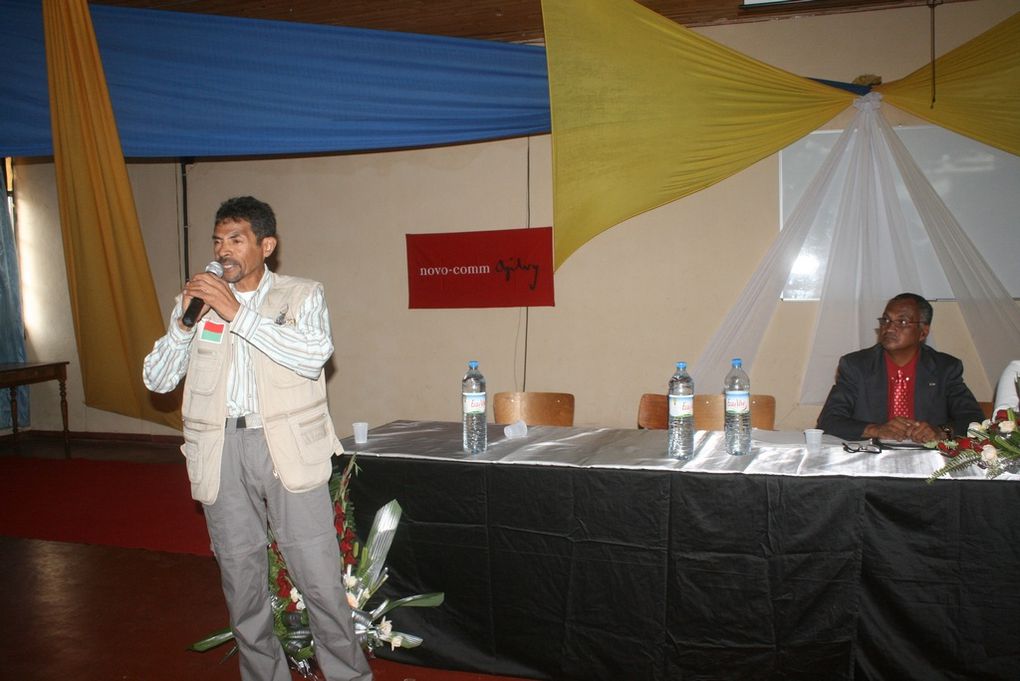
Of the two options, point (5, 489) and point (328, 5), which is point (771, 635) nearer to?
point (328, 5)

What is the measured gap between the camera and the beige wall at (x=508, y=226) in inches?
186

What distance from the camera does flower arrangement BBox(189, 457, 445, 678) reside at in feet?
7.87

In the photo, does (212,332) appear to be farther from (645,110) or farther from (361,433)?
(645,110)

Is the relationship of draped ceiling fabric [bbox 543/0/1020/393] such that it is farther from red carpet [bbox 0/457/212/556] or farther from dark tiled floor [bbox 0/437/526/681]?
red carpet [bbox 0/457/212/556]

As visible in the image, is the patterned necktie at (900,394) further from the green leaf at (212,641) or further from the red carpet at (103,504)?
the red carpet at (103,504)

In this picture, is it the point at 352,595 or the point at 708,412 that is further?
the point at 708,412

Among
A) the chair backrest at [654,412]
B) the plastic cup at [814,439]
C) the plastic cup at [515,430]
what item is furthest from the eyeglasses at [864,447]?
the plastic cup at [515,430]

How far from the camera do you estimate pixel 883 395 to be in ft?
9.86

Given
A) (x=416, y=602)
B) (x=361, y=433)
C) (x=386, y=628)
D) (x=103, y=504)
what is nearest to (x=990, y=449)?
(x=416, y=602)

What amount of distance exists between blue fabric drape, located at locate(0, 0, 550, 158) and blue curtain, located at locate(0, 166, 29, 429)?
3619 millimetres

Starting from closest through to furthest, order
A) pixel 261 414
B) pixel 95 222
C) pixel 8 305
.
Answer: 1. pixel 261 414
2. pixel 95 222
3. pixel 8 305

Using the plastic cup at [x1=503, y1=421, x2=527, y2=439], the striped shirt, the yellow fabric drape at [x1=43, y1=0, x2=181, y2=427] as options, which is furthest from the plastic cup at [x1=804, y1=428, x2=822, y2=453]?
the yellow fabric drape at [x1=43, y1=0, x2=181, y2=427]

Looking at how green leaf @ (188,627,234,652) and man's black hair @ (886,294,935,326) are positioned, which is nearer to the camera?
green leaf @ (188,627,234,652)

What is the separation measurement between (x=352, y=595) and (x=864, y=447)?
1759 mm
